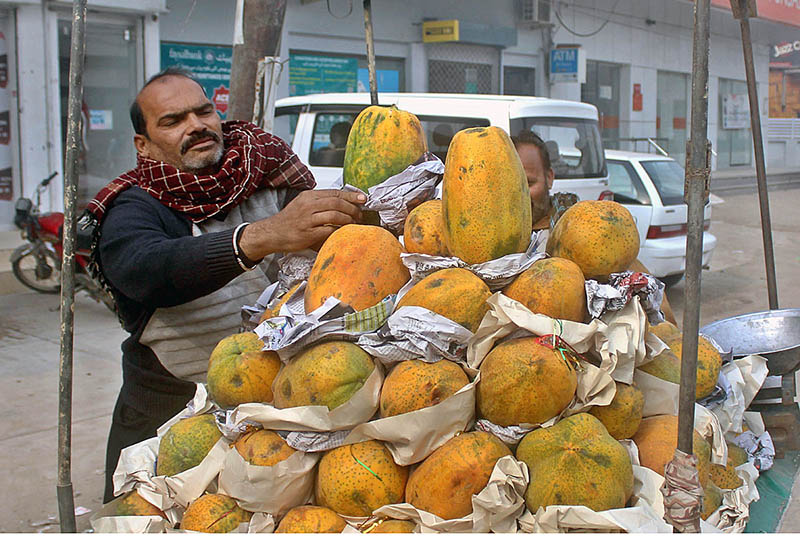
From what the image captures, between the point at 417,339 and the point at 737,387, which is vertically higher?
the point at 417,339

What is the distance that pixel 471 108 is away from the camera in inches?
271

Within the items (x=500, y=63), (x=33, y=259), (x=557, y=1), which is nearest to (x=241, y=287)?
(x=33, y=259)

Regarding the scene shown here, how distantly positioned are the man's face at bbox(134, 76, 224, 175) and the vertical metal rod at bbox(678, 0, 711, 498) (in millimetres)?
1471

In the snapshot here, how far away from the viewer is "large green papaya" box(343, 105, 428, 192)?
2129 mm

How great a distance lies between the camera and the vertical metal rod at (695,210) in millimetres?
1452

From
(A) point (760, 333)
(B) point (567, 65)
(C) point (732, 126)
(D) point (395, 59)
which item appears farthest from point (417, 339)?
(C) point (732, 126)

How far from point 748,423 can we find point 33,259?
23.4ft

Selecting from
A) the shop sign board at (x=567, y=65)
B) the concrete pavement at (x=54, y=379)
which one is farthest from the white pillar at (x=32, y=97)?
the shop sign board at (x=567, y=65)

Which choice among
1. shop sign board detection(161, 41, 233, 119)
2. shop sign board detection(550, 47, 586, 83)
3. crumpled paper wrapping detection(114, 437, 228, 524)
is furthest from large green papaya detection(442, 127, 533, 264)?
shop sign board detection(550, 47, 586, 83)

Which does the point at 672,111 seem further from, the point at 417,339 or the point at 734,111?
the point at 417,339

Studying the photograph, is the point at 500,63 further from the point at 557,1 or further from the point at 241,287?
the point at 241,287

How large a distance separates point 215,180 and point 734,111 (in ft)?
75.9

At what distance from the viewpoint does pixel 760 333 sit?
255cm

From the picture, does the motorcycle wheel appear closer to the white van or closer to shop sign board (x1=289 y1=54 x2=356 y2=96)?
the white van
